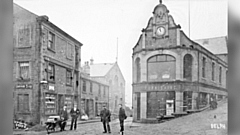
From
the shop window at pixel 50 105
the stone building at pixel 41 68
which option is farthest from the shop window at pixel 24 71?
the shop window at pixel 50 105

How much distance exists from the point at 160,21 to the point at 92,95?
2.53ft

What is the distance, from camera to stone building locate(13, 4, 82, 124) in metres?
2.22

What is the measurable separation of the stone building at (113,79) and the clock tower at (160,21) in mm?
418

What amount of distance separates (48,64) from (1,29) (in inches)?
17.7

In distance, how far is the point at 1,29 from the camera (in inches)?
86.4

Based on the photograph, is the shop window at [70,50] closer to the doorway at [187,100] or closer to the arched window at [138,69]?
the arched window at [138,69]

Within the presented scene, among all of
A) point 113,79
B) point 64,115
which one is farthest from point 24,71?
point 113,79

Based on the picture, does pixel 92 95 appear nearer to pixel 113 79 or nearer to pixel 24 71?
pixel 113 79

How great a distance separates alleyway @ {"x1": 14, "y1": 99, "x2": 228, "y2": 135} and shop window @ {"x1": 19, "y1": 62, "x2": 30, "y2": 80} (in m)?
0.67

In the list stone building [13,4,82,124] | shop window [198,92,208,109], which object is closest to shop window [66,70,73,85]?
stone building [13,4,82,124]

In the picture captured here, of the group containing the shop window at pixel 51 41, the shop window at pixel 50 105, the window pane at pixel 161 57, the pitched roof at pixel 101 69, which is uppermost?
the shop window at pixel 51 41

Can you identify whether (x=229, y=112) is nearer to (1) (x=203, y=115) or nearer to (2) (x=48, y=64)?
(1) (x=203, y=115)

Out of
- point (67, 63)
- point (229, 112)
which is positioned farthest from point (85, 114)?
point (229, 112)

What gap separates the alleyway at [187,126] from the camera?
176cm
